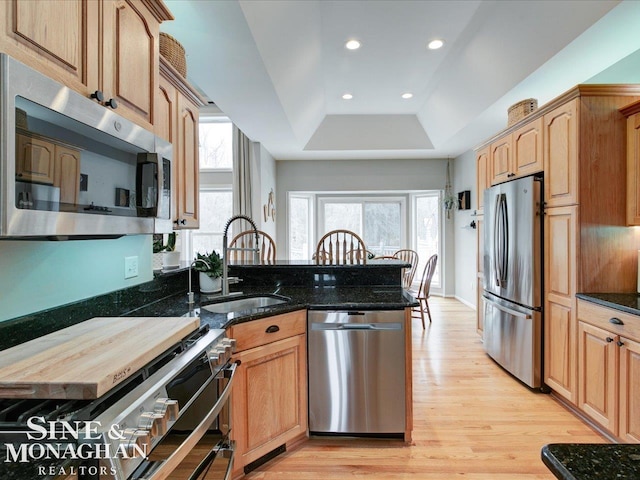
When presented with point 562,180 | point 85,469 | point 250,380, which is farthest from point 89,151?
point 562,180

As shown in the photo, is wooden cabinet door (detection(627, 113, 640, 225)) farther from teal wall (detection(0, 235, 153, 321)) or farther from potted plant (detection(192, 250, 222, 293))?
teal wall (detection(0, 235, 153, 321))

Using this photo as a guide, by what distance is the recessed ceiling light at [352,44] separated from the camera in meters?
3.43

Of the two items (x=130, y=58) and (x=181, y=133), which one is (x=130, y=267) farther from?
(x=130, y=58)

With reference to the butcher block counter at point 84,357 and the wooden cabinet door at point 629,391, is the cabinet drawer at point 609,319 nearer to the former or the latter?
the wooden cabinet door at point 629,391

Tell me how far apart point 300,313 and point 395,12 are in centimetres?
277

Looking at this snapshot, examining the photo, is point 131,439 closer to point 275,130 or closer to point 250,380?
point 250,380

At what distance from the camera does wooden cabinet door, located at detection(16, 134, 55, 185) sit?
2.52 ft

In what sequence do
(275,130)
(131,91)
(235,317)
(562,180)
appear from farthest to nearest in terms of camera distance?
(275,130)
(562,180)
(235,317)
(131,91)

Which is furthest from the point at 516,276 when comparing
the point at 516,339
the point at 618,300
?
the point at 618,300

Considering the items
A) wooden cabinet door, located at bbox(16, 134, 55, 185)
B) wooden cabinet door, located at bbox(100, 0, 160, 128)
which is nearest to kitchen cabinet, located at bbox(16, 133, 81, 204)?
wooden cabinet door, located at bbox(16, 134, 55, 185)

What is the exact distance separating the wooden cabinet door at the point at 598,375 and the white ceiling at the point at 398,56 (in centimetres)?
205

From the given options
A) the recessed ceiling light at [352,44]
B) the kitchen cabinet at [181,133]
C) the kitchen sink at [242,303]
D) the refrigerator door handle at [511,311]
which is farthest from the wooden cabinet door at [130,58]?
the refrigerator door handle at [511,311]

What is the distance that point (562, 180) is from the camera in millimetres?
2449

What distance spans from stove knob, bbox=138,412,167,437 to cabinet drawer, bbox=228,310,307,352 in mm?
773
